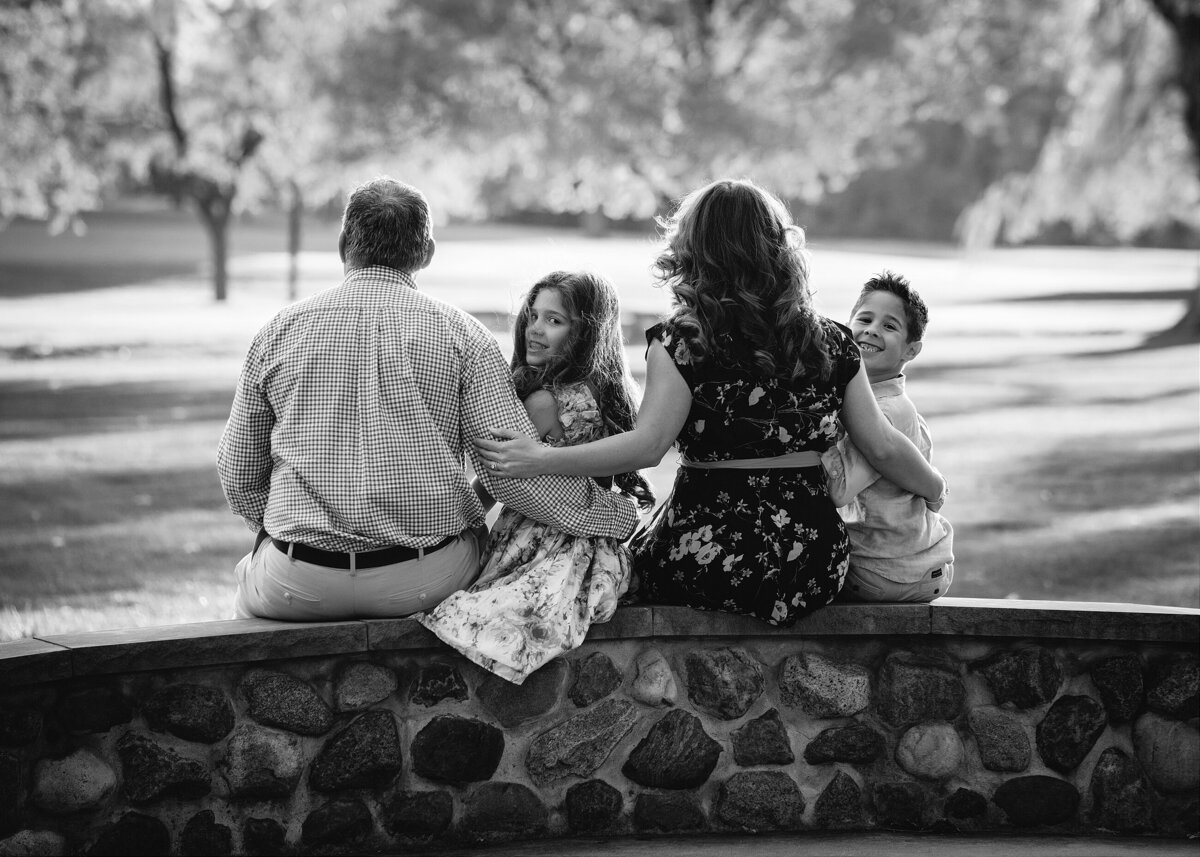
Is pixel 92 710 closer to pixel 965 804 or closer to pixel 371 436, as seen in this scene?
pixel 371 436

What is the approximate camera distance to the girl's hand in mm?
3643

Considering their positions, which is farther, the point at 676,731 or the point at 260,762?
the point at 676,731

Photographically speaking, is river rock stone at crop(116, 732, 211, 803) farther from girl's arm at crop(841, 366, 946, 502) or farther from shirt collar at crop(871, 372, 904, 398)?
shirt collar at crop(871, 372, 904, 398)

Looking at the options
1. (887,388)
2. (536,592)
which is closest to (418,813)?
(536,592)

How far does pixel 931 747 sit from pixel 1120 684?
574mm

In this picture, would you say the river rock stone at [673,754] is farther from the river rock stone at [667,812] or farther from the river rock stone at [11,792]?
the river rock stone at [11,792]

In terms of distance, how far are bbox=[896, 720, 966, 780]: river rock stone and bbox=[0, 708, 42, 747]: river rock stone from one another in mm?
2395

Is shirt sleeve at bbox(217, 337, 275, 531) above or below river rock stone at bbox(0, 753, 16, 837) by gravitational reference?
above

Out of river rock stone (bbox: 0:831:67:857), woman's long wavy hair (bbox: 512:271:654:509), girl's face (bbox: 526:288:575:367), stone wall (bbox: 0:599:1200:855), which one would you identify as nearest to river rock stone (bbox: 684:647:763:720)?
stone wall (bbox: 0:599:1200:855)

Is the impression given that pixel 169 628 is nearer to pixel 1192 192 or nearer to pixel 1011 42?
pixel 1011 42

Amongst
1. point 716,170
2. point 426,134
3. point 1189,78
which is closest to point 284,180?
point 426,134

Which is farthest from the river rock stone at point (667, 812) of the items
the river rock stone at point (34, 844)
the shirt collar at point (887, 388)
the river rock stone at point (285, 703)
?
the river rock stone at point (34, 844)

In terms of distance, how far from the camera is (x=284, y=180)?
31.0 metres

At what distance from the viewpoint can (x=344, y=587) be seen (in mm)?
3635
